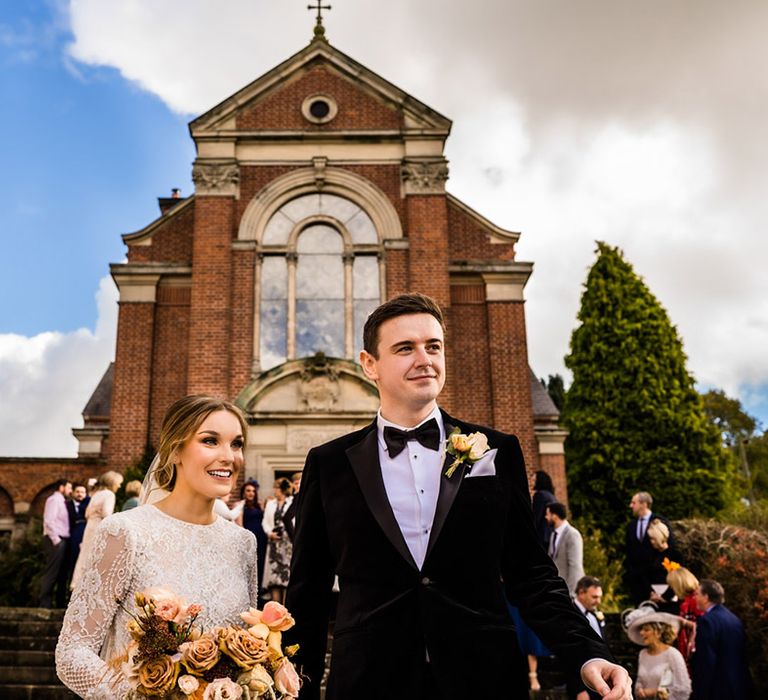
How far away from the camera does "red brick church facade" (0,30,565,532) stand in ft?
52.7

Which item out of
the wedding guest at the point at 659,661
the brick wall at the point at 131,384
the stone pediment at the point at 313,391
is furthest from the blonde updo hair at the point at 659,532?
the brick wall at the point at 131,384

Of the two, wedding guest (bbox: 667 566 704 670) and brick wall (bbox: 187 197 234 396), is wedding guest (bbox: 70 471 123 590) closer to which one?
wedding guest (bbox: 667 566 704 670)

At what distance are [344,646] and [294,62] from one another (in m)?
17.4

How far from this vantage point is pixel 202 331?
640 inches

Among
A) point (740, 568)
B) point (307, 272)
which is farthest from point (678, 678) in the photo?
point (307, 272)

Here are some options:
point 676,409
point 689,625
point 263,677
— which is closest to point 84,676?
point 263,677

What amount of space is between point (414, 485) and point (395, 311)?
65 cm

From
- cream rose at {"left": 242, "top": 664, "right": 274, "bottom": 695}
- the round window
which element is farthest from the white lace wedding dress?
the round window

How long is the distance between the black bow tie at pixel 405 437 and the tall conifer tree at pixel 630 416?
2016 cm

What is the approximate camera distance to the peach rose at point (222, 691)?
2.17m

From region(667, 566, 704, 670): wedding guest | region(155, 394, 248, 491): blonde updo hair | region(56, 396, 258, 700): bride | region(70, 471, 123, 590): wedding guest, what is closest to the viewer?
region(56, 396, 258, 700): bride

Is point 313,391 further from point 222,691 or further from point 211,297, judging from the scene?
point 222,691

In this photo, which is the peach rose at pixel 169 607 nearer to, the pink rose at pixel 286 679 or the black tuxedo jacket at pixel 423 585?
the pink rose at pixel 286 679

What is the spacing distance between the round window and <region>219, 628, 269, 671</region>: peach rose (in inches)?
663
